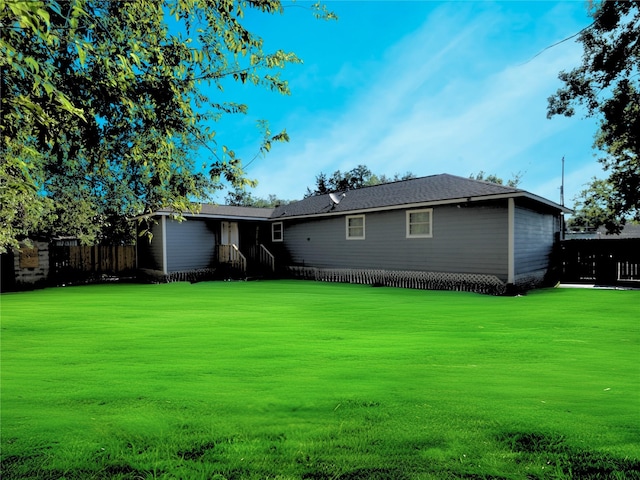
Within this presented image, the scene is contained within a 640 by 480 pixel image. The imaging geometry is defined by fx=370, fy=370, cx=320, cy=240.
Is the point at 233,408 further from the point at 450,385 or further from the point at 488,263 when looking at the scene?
the point at 488,263

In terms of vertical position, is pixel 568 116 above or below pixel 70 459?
above

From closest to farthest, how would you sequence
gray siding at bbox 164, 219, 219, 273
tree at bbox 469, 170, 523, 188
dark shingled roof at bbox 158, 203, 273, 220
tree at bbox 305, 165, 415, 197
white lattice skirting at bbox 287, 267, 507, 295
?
white lattice skirting at bbox 287, 267, 507, 295 → gray siding at bbox 164, 219, 219, 273 → dark shingled roof at bbox 158, 203, 273, 220 → tree at bbox 469, 170, 523, 188 → tree at bbox 305, 165, 415, 197

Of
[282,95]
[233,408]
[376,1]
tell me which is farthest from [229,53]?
[233,408]

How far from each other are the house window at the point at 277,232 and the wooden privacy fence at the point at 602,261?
15.7m

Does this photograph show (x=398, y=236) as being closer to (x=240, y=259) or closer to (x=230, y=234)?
(x=240, y=259)

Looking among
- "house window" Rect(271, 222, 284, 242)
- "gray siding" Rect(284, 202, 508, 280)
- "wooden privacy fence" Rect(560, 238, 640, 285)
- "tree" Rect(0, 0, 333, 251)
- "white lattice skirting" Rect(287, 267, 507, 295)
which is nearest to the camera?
"tree" Rect(0, 0, 333, 251)

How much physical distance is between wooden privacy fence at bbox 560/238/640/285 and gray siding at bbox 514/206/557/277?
41.6 inches

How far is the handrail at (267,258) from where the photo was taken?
23719 mm

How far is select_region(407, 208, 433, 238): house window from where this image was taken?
54.8 ft

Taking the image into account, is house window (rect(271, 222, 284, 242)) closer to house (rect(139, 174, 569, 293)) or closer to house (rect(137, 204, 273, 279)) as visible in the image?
house (rect(139, 174, 569, 293))

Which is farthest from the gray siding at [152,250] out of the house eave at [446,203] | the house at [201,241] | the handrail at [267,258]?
the house eave at [446,203]

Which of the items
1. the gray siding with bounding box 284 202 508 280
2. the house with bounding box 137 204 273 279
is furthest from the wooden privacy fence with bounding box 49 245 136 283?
the gray siding with bounding box 284 202 508 280

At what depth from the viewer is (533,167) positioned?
159 ft

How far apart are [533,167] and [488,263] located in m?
41.2
